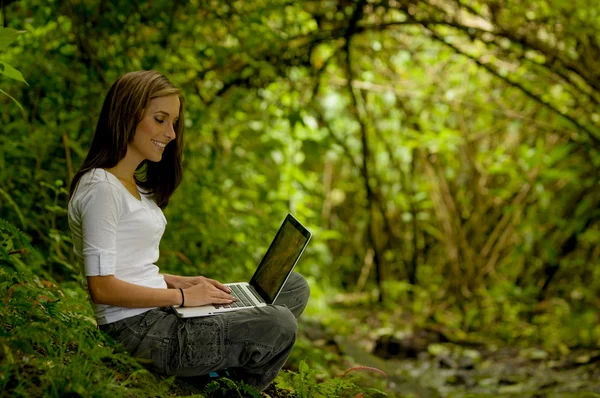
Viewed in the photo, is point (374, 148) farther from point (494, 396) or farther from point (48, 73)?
point (48, 73)

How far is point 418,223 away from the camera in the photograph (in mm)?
8898

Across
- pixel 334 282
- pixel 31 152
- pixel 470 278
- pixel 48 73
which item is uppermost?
pixel 48 73

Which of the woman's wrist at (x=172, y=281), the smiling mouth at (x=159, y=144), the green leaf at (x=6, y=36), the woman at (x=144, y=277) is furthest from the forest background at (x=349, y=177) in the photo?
the smiling mouth at (x=159, y=144)

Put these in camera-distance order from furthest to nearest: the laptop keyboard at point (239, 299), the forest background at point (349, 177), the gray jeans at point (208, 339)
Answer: the forest background at point (349, 177), the laptop keyboard at point (239, 299), the gray jeans at point (208, 339)

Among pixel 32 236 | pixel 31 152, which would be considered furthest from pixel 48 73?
pixel 32 236

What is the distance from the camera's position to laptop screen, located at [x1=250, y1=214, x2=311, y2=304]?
9.52 feet

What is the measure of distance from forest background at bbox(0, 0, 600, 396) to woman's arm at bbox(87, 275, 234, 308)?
0.52 ft

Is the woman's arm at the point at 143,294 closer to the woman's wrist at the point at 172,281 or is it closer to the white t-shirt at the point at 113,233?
the white t-shirt at the point at 113,233

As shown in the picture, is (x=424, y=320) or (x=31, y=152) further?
(x=424, y=320)

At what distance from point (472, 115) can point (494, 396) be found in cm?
381

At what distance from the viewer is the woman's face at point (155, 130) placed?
2648 mm

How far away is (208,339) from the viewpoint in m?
2.59

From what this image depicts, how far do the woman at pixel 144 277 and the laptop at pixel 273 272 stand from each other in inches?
4.8

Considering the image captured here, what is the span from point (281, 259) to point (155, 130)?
761 mm
